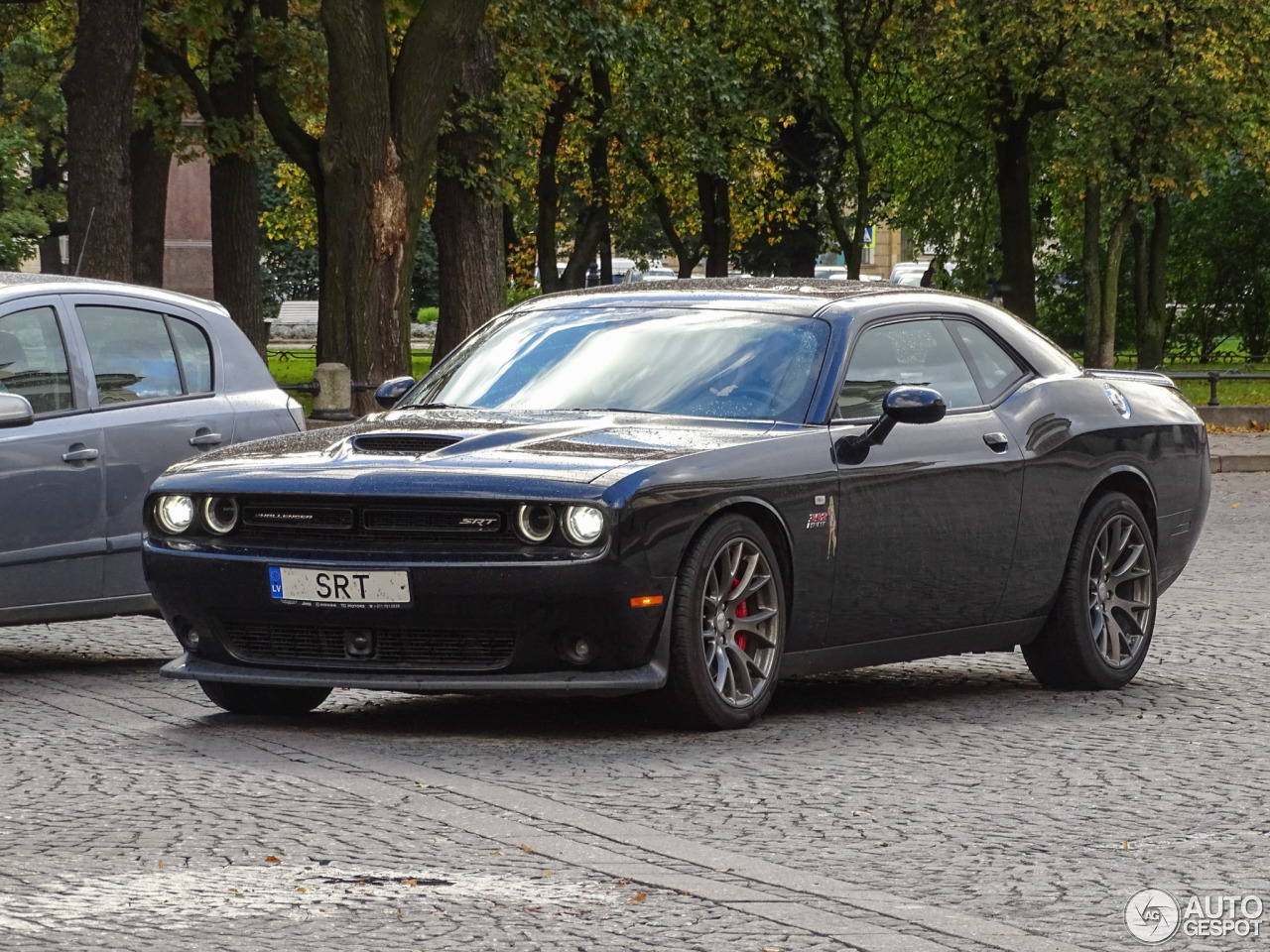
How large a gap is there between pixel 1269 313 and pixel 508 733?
138ft

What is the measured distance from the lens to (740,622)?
791cm

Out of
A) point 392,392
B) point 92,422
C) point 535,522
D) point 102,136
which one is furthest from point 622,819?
point 102,136

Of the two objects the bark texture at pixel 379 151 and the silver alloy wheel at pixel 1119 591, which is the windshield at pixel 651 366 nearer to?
the silver alloy wheel at pixel 1119 591

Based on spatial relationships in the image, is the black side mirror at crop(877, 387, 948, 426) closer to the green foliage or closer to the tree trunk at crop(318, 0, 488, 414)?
the tree trunk at crop(318, 0, 488, 414)

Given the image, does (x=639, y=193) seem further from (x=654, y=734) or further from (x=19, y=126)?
(x=654, y=734)

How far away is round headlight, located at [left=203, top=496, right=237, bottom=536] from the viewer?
7.92 m

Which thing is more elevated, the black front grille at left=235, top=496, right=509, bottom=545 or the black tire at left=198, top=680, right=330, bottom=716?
the black front grille at left=235, top=496, right=509, bottom=545

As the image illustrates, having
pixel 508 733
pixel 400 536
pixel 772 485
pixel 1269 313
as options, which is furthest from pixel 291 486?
pixel 1269 313

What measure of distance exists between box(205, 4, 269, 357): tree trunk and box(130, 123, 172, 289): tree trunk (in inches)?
28.9

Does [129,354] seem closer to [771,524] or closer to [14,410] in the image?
[14,410]

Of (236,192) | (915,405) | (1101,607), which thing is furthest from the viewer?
(236,192)

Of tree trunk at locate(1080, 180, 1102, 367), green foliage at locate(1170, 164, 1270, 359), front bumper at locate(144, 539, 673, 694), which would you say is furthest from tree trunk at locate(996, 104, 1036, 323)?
front bumper at locate(144, 539, 673, 694)

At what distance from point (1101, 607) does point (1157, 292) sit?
34395mm

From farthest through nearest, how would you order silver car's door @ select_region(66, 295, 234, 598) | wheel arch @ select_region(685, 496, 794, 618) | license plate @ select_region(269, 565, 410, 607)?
silver car's door @ select_region(66, 295, 234, 598) → wheel arch @ select_region(685, 496, 794, 618) → license plate @ select_region(269, 565, 410, 607)
